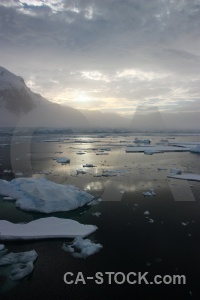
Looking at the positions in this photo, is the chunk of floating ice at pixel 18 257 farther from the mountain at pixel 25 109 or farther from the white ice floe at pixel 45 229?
the mountain at pixel 25 109

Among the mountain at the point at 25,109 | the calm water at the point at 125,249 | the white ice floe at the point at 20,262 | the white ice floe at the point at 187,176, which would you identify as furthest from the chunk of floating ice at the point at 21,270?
the mountain at the point at 25,109

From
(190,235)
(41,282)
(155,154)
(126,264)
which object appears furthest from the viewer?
(155,154)

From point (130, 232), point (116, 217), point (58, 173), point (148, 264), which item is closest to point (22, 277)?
point (148, 264)

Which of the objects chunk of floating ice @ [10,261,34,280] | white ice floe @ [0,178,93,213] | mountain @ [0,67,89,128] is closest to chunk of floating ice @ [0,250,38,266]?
chunk of floating ice @ [10,261,34,280]

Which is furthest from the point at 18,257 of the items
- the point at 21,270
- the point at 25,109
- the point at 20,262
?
the point at 25,109

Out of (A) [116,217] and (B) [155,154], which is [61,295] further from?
(B) [155,154]

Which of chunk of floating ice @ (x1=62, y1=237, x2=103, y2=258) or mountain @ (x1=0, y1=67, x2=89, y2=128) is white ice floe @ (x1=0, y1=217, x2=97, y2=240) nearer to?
chunk of floating ice @ (x1=62, y1=237, x2=103, y2=258)

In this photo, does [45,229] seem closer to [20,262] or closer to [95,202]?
[20,262]

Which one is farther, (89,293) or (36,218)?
(36,218)
